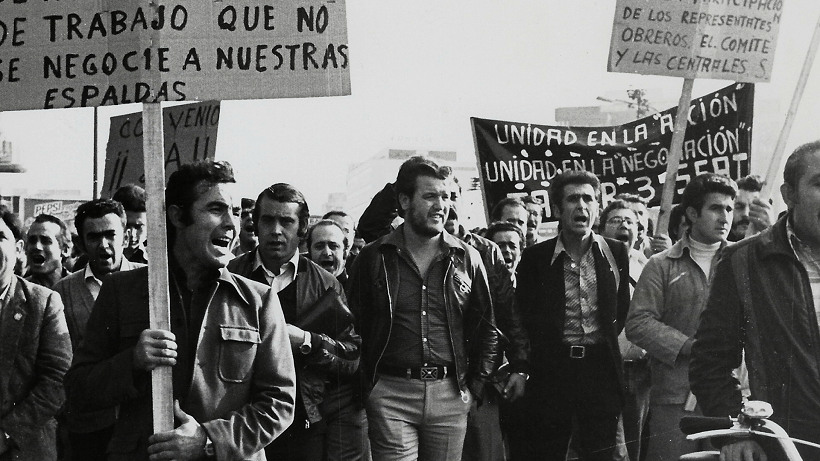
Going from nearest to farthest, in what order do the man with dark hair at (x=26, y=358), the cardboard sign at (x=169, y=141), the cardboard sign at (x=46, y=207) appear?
the man with dark hair at (x=26, y=358), the cardboard sign at (x=169, y=141), the cardboard sign at (x=46, y=207)

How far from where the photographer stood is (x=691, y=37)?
7.46 meters

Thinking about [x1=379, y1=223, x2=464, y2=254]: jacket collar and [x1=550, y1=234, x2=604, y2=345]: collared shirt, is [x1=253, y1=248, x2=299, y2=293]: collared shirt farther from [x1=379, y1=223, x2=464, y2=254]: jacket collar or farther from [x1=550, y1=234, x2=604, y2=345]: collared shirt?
[x1=550, y1=234, x2=604, y2=345]: collared shirt

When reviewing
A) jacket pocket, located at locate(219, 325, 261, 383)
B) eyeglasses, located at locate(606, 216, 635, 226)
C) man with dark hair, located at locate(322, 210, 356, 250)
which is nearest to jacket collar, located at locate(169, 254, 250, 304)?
jacket pocket, located at locate(219, 325, 261, 383)

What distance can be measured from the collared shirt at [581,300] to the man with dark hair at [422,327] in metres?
0.54

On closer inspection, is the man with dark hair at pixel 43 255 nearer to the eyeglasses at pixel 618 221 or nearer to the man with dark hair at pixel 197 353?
the eyeglasses at pixel 618 221

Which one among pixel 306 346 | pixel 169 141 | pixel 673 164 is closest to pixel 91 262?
pixel 306 346

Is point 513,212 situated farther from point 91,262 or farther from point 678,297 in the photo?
point 91,262

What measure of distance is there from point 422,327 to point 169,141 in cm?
415

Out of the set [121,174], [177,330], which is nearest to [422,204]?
[177,330]

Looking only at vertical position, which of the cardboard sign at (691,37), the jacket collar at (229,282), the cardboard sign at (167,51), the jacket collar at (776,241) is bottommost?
the jacket collar at (229,282)

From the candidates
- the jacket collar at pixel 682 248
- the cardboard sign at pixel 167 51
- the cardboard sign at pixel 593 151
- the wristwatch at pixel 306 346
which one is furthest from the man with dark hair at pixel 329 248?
the cardboard sign at pixel 167 51

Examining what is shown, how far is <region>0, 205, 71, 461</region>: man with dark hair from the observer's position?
191 inches

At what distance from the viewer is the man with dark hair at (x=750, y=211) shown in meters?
7.68

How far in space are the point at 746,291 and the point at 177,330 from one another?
191cm
